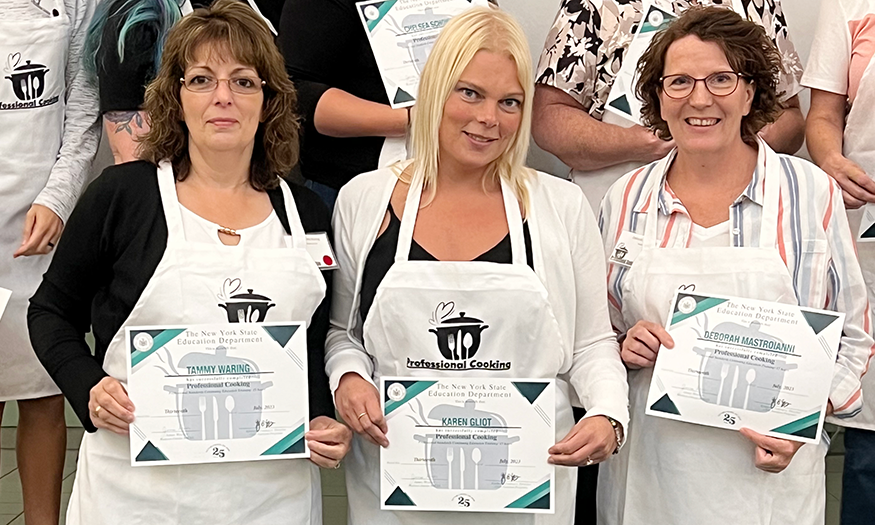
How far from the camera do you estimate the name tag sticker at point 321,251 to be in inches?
74.0

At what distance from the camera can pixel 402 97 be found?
2248 millimetres

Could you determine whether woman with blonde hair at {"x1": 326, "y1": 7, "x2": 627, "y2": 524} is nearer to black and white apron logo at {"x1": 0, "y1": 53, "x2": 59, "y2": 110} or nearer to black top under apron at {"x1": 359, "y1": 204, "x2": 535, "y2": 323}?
black top under apron at {"x1": 359, "y1": 204, "x2": 535, "y2": 323}

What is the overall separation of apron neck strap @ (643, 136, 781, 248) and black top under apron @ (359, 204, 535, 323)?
28 centimetres

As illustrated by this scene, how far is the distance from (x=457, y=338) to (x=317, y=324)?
0.29 metres

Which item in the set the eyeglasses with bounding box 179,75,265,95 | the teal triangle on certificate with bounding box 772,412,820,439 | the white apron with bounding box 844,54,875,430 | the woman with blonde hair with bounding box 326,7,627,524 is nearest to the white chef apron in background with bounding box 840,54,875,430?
the white apron with bounding box 844,54,875,430

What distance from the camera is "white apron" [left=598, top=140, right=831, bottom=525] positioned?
1907 mm

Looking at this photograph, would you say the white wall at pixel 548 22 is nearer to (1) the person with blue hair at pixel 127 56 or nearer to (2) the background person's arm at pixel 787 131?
(2) the background person's arm at pixel 787 131

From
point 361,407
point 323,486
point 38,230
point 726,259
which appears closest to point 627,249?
point 726,259

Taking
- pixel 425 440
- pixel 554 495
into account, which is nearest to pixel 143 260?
pixel 425 440

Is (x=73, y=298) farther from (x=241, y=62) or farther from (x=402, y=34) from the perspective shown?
(x=402, y=34)

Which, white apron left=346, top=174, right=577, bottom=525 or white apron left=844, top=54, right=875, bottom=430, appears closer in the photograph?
white apron left=346, top=174, right=577, bottom=525

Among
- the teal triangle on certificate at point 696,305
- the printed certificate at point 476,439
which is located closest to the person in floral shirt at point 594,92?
the teal triangle on certificate at point 696,305

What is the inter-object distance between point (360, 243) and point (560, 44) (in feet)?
2.75

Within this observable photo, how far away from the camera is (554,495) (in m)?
1.79
